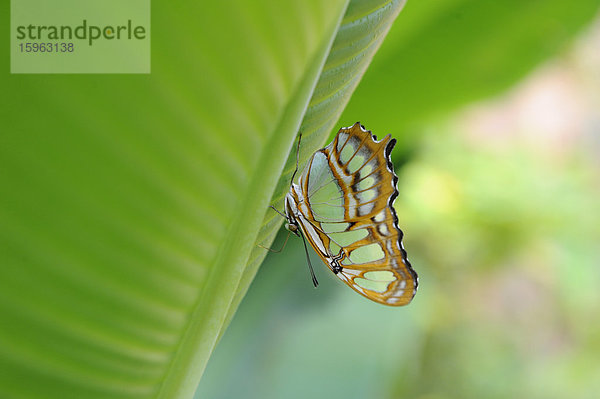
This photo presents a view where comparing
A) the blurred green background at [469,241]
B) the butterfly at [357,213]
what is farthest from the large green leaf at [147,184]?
the blurred green background at [469,241]

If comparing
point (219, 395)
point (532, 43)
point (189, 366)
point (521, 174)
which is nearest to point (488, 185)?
point (521, 174)

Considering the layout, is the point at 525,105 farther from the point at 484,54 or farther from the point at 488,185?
the point at 484,54

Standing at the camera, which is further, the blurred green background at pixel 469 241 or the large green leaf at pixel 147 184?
the blurred green background at pixel 469 241

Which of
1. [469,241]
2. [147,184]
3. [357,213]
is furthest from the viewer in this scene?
[469,241]

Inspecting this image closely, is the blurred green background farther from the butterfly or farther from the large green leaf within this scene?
the large green leaf

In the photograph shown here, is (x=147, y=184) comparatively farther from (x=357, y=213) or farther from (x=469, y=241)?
(x=469, y=241)

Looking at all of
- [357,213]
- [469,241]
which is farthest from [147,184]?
[469,241]

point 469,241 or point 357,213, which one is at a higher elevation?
point 357,213

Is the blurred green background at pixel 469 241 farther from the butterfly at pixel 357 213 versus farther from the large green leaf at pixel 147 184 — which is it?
the large green leaf at pixel 147 184

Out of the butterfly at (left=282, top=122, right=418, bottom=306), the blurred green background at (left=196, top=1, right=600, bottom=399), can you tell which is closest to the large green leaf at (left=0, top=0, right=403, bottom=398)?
the butterfly at (left=282, top=122, right=418, bottom=306)
